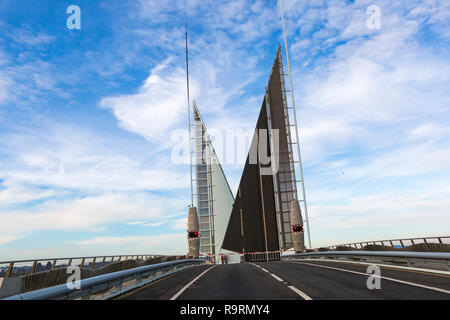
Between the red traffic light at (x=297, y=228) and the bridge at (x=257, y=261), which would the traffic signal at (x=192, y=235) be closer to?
the bridge at (x=257, y=261)

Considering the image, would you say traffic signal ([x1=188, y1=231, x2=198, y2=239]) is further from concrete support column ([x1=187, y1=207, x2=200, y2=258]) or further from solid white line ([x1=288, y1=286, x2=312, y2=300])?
solid white line ([x1=288, y1=286, x2=312, y2=300])

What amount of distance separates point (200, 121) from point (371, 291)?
4130 inches

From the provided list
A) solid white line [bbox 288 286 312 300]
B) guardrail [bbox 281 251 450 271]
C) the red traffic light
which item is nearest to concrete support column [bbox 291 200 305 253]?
the red traffic light

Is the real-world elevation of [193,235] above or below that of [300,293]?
above

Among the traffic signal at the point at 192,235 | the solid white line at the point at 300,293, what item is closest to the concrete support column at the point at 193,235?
the traffic signal at the point at 192,235

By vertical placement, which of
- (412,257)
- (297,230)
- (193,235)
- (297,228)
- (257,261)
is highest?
(297,228)

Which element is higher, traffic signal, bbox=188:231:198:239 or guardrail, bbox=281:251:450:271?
traffic signal, bbox=188:231:198:239

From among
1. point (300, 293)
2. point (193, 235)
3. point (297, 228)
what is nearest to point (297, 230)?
point (297, 228)

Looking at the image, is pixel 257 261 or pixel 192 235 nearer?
pixel 192 235

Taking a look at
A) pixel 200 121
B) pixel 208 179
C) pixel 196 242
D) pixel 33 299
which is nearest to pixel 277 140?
pixel 196 242

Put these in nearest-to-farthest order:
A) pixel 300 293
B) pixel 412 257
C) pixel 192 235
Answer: pixel 300 293, pixel 412 257, pixel 192 235

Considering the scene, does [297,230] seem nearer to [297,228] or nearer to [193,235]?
[297,228]

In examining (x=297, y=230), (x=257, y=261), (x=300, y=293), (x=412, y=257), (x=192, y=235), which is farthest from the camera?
(x=257, y=261)

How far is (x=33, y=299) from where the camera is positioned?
17.1 ft
